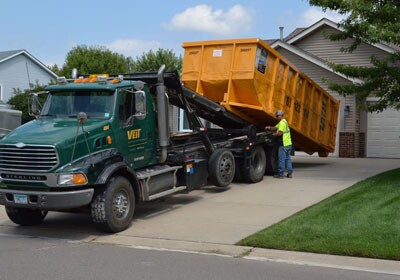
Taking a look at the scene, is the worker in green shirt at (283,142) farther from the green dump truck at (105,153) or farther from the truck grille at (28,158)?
the truck grille at (28,158)

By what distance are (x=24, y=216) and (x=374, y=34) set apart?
8069mm

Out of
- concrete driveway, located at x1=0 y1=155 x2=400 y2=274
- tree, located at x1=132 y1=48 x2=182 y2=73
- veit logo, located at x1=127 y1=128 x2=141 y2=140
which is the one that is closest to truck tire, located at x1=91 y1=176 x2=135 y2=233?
concrete driveway, located at x1=0 y1=155 x2=400 y2=274

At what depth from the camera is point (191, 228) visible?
29.5 feet

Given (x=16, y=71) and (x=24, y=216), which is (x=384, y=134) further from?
(x=16, y=71)

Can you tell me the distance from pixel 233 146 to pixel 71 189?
19.3 ft

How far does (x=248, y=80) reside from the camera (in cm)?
1268

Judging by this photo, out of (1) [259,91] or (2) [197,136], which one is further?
(1) [259,91]

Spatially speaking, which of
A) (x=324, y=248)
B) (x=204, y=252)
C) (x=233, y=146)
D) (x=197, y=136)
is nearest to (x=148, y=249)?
(x=204, y=252)

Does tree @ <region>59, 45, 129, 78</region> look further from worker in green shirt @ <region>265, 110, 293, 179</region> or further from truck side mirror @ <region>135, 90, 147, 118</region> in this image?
truck side mirror @ <region>135, 90, 147, 118</region>

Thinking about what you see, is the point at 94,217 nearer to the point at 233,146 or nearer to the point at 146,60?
the point at 233,146

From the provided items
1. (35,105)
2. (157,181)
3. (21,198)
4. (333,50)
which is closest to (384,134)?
(333,50)

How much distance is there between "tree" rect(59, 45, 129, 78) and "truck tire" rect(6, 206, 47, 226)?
109 ft

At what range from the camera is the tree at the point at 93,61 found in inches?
1686

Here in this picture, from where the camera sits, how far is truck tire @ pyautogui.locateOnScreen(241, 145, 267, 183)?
1357cm
